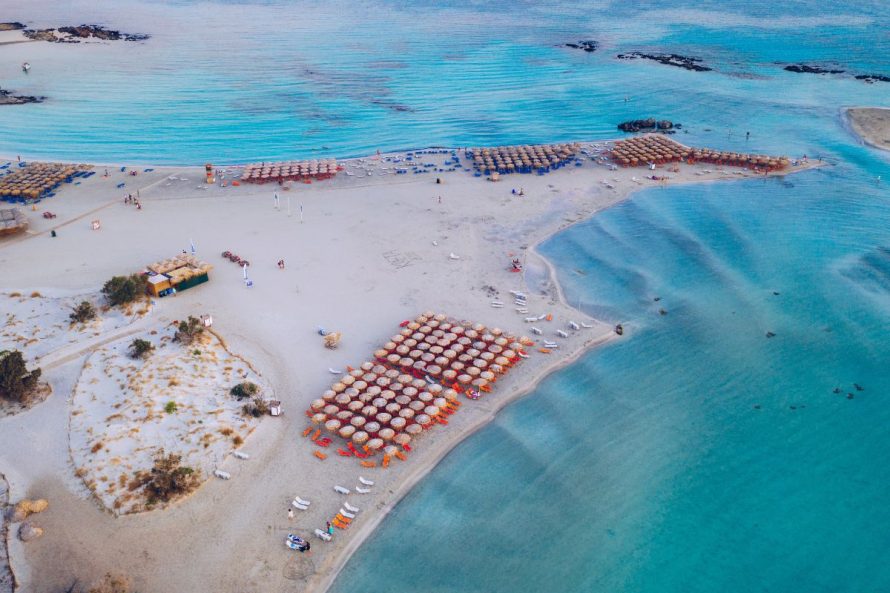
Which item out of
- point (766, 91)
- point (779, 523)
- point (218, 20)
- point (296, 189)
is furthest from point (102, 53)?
point (779, 523)

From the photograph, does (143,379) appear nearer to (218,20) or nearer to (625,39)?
(625,39)

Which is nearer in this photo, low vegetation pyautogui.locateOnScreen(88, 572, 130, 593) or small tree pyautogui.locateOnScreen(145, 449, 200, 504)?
low vegetation pyautogui.locateOnScreen(88, 572, 130, 593)

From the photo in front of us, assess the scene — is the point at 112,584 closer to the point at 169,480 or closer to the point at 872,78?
the point at 169,480

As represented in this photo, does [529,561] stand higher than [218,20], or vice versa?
[218,20]

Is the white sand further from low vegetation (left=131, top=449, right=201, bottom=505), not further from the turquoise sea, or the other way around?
the turquoise sea

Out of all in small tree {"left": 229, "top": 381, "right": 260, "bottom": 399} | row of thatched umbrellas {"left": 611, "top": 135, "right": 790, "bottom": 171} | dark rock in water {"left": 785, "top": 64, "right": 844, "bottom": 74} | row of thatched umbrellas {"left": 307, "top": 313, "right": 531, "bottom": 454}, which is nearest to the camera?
row of thatched umbrellas {"left": 307, "top": 313, "right": 531, "bottom": 454}

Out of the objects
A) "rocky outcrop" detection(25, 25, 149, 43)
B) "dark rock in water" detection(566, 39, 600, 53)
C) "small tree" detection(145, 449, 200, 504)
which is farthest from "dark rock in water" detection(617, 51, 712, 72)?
"small tree" detection(145, 449, 200, 504)
